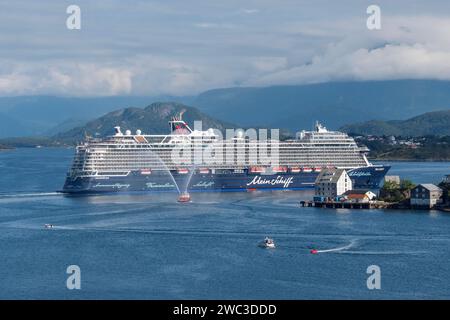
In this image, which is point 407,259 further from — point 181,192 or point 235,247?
point 181,192

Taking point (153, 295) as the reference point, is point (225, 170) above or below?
above

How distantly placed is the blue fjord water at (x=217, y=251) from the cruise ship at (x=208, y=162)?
631 centimetres

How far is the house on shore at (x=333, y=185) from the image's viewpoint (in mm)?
44875

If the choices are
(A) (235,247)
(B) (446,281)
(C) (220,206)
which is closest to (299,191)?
(C) (220,206)

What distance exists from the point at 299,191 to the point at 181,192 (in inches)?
288

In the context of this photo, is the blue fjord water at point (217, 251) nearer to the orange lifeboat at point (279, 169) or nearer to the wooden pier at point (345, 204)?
the wooden pier at point (345, 204)

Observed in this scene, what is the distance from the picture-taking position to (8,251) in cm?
2945

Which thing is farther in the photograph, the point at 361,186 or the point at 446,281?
the point at 361,186

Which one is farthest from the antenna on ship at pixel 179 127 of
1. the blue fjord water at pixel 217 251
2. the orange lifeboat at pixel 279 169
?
the blue fjord water at pixel 217 251

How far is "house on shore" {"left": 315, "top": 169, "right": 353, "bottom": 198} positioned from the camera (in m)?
44.9

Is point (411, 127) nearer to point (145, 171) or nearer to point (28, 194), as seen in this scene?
point (145, 171)

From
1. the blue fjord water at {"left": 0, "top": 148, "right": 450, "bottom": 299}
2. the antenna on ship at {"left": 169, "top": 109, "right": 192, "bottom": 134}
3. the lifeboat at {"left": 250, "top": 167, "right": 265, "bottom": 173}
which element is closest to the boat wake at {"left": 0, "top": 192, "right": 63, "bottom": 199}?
the blue fjord water at {"left": 0, "top": 148, "right": 450, "bottom": 299}

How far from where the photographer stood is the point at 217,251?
28844 mm

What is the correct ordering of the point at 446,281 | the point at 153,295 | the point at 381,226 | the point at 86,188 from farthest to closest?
the point at 86,188, the point at 381,226, the point at 446,281, the point at 153,295
